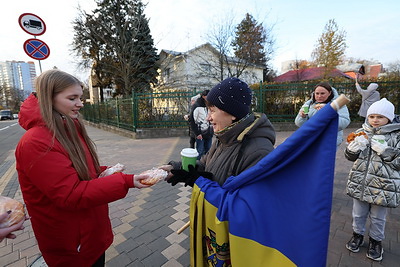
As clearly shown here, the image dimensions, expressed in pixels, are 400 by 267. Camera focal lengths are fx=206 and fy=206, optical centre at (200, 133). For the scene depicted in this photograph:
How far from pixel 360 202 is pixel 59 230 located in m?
2.94

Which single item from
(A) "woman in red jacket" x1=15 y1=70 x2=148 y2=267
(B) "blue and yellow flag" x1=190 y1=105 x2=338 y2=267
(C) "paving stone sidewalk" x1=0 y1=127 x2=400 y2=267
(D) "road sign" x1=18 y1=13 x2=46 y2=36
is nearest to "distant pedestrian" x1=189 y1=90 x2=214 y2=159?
(C) "paving stone sidewalk" x1=0 y1=127 x2=400 y2=267

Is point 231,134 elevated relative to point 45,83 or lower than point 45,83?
lower

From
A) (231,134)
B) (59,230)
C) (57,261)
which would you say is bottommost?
(57,261)

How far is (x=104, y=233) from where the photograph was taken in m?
1.54

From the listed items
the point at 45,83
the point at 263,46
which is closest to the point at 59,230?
the point at 45,83

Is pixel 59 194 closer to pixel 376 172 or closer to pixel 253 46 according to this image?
pixel 376 172

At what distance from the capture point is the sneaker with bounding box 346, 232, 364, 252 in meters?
2.33

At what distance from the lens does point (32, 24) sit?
5.06 metres

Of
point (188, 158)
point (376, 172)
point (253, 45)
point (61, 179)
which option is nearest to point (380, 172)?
point (376, 172)

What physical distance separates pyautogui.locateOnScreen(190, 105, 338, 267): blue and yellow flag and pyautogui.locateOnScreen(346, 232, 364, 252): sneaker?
6.49 feet

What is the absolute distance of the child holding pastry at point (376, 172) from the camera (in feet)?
6.88

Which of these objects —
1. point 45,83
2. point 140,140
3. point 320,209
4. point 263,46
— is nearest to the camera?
point 320,209

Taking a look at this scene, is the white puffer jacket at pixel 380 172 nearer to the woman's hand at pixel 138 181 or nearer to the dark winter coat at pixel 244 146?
the dark winter coat at pixel 244 146

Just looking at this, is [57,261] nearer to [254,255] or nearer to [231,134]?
[254,255]
